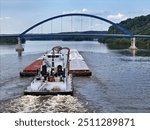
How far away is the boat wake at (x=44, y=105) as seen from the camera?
782 centimetres

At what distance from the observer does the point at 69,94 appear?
31.8ft

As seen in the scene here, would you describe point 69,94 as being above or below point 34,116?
below

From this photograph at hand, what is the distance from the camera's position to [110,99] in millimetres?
9555

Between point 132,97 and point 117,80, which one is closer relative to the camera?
point 132,97

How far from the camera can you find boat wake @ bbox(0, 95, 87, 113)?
25.6ft

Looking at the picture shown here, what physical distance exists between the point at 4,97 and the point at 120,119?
8.16 m

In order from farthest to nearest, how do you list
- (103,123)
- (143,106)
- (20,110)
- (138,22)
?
(138,22) → (143,106) → (20,110) → (103,123)

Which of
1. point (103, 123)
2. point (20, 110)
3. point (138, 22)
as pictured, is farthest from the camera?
point (138, 22)

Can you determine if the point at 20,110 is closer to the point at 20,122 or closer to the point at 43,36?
the point at 20,122

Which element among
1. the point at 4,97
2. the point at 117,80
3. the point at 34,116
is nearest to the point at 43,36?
the point at 117,80

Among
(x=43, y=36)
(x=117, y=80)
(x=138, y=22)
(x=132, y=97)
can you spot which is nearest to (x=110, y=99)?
(x=132, y=97)

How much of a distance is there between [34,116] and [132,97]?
782 centimetres

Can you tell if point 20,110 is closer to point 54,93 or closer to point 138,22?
point 54,93

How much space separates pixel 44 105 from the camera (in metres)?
8.41
